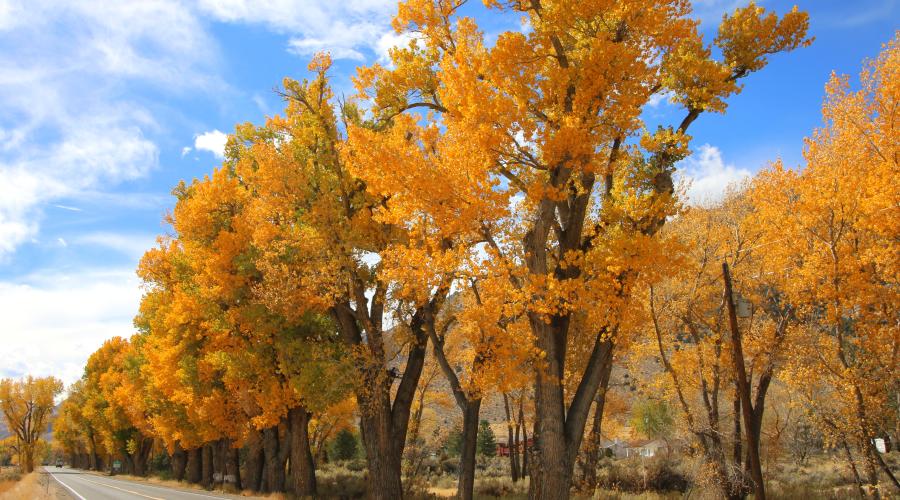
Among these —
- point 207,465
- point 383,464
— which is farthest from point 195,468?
point 383,464

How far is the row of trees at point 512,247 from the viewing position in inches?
405

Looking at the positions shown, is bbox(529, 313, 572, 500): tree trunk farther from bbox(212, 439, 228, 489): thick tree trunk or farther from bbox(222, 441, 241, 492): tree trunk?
bbox(212, 439, 228, 489): thick tree trunk

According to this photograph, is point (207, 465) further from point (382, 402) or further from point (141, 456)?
point (141, 456)

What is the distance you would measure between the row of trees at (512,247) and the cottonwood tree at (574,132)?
45 millimetres

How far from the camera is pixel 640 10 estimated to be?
10266 mm

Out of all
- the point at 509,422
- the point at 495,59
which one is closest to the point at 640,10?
the point at 495,59

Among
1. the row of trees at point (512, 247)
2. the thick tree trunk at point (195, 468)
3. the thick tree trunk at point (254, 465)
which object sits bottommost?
the thick tree trunk at point (195, 468)

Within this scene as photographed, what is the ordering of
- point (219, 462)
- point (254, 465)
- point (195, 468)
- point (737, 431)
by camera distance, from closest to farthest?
point (737, 431) → point (254, 465) → point (219, 462) → point (195, 468)

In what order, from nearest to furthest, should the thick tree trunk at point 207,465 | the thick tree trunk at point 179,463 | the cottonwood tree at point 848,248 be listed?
the cottonwood tree at point 848,248, the thick tree trunk at point 207,465, the thick tree trunk at point 179,463

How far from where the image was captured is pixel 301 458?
2181 centimetres

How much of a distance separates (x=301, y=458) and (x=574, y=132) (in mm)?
17233

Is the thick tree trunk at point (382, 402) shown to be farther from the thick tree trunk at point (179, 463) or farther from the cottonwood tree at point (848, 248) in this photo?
the thick tree trunk at point (179, 463)

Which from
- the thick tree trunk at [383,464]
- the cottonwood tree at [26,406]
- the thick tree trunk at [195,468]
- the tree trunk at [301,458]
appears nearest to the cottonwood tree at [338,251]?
the thick tree trunk at [383,464]

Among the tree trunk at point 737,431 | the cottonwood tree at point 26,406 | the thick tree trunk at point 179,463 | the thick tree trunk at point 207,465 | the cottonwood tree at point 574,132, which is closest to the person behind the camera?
the cottonwood tree at point 574,132
